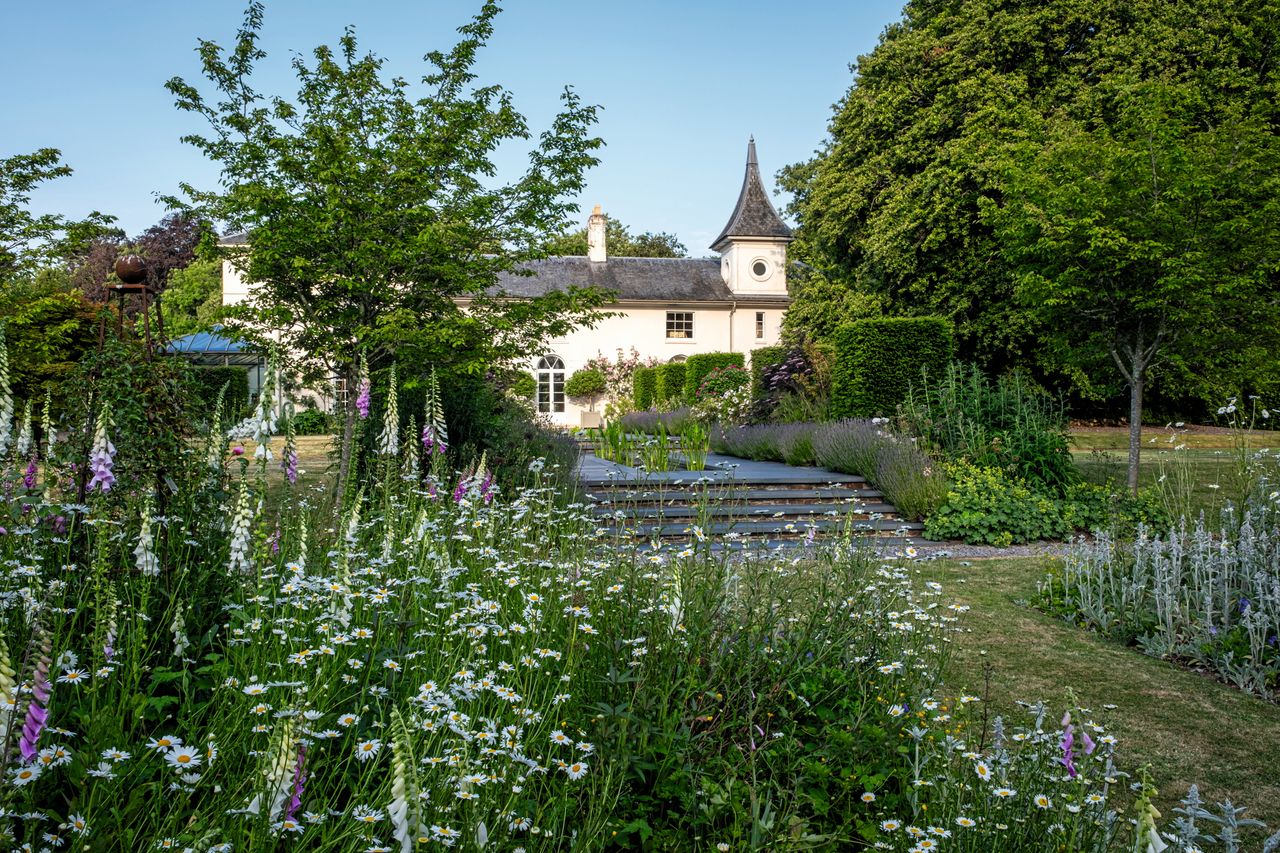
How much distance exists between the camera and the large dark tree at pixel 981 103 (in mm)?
19500

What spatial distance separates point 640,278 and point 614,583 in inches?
Answer: 1258

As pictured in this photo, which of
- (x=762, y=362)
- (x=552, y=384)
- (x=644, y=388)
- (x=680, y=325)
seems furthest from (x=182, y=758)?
(x=680, y=325)

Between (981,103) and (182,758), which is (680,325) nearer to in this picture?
(981,103)

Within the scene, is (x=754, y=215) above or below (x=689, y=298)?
above

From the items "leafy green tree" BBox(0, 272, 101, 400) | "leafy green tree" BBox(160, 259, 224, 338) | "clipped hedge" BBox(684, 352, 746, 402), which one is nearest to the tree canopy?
"leafy green tree" BBox(0, 272, 101, 400)

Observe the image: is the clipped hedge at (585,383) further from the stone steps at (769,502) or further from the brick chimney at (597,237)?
the stone steps at (769,502)

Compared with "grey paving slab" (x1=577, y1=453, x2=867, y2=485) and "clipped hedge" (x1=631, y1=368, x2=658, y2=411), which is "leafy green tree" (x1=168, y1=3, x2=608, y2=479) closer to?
"grey paving slab" (x1=577, y1=453, x2=867, y2=485)

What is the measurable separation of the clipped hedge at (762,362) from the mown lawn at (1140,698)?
12171 millimetres

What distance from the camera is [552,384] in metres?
32.5

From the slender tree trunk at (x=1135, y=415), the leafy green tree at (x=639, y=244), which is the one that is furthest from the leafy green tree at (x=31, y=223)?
the leafy green tree at (x=639, y=244)

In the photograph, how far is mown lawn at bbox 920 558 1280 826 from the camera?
3.35m

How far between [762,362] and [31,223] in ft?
50.7

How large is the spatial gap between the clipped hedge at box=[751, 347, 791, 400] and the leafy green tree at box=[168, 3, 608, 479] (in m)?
9.73

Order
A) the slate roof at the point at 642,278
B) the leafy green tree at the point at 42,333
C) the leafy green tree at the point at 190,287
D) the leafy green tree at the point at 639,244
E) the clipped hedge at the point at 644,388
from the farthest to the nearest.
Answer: the leafy green tree at the point at 639,244 < the leafy green tree at the point at 190,287 < the slate roof at the point at 642,278 < the clipped hedge at the point at 644,388 < the leafy green tree at the point at 42,333
